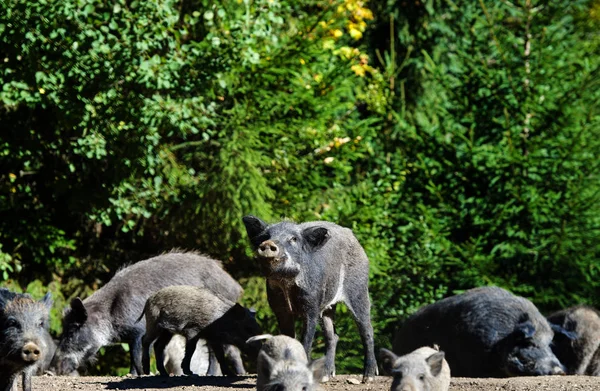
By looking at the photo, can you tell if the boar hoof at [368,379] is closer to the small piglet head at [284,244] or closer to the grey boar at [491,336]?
the small piglet head at [284,244]

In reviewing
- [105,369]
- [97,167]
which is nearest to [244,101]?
[97,167]

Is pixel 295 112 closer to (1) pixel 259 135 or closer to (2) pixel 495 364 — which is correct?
(1) pixel 259 135

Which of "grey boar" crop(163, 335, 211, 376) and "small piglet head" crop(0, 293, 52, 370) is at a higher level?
"small piglet head" crop(0, 293, 52, 370)

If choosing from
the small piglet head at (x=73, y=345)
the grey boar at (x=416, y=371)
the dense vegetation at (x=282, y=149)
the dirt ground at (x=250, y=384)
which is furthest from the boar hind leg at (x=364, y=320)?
the dense vegetation at (x=282, y=149)

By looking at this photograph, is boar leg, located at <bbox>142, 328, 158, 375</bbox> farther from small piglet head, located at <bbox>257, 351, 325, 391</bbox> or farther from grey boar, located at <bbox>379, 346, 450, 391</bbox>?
grey boar, located at <bbox>379, 346, 450, 391</bbox>

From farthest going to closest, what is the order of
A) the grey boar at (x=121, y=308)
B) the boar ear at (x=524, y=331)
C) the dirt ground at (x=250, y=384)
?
1. the grey boar at (x=121, y=308)
2. the boar ear at (x=524, y=331)
3. the dirt ground at (x=250, y=384)

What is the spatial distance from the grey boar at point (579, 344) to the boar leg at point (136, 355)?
4512 millimetres

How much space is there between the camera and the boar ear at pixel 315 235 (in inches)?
363

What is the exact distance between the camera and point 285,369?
754cm

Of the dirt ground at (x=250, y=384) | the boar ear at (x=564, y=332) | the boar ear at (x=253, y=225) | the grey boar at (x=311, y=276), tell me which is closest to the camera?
the grey boar at (x=311, y=276)

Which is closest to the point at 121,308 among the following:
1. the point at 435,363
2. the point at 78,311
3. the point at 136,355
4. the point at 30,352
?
the point at 78,311

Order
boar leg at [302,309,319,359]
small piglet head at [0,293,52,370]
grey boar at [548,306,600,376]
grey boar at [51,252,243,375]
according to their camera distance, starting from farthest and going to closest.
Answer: grey boar at [51,252,243,375] → grey boar at [548,306,600,376] → boar leg at [302,309,319,359] → small piglet head at [0,293,52,370]

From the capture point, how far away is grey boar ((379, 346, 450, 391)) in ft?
25.0

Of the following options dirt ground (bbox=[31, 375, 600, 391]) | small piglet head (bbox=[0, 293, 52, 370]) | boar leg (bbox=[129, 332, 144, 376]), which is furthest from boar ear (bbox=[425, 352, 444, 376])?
boar leg (bbox=[129, 332, 144, 376])
